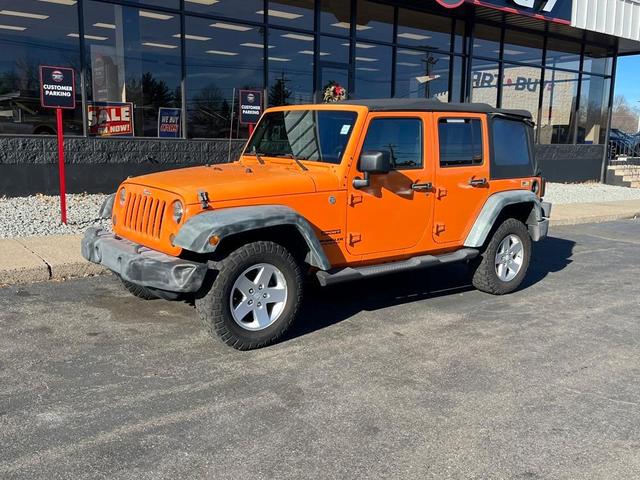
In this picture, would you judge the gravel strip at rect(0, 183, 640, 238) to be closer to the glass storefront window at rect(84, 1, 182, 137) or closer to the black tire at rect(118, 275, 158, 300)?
the black tire at rect(118, 275, 158, 300)

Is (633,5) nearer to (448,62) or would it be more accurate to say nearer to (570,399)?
(448,62)

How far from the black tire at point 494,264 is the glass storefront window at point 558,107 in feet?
44.0

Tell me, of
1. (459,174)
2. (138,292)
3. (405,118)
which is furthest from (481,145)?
(138,292)

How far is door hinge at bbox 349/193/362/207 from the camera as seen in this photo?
4777mm

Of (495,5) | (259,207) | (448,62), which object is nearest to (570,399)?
(259,207)

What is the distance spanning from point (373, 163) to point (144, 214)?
1.86 m

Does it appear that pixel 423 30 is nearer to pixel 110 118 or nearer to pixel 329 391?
pixel 110 118

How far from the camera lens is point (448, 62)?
16.0 m

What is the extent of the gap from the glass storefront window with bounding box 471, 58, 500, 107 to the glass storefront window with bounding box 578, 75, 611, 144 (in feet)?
13.2

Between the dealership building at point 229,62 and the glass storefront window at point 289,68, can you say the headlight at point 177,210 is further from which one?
the glass storefront window at point 289,68

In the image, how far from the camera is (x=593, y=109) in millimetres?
19625

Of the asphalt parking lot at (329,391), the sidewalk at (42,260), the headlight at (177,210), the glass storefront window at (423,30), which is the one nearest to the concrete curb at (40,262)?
the sidewalk at (42,260)

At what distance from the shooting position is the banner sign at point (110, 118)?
1087 cm

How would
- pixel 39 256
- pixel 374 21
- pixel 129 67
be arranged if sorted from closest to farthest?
pixel 39 256 < pixel 129 67 < pixel 374 21
